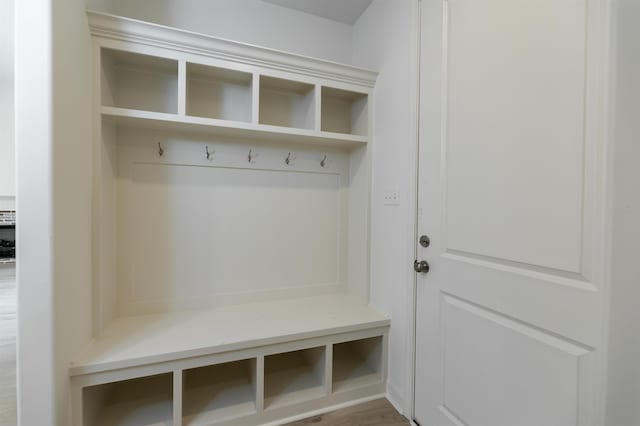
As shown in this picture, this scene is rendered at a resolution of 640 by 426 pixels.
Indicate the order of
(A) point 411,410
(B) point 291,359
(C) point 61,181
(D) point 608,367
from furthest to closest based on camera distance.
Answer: (B) point 291,359, (A) point 411,410, (C) point 61,181, (D) point 608,367

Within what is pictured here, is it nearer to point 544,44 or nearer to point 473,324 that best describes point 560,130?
point 544,44

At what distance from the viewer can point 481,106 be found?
1.18 metres

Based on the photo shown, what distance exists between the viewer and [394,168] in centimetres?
173

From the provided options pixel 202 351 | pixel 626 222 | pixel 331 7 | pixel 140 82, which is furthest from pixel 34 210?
pixel 331 7

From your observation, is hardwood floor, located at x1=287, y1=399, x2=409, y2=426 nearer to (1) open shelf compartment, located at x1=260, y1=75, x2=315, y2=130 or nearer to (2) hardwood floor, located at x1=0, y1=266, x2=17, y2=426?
(2) hardwood floor, located at x1=0, y1=266, x2=17, y2=426

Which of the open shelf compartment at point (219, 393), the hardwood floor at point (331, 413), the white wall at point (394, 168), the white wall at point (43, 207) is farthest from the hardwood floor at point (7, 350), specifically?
the white wall at point (394, 168)

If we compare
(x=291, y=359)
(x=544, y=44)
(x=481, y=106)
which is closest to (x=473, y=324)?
(x=481, y=106)

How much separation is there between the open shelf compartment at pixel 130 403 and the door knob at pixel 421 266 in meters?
1.49

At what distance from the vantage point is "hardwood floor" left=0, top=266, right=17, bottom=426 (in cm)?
151

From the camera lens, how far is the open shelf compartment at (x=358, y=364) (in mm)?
1780

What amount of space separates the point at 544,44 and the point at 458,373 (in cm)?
135

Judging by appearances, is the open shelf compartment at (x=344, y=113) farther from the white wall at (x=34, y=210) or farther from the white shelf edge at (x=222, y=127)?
the white wall at (x=34, y=210)

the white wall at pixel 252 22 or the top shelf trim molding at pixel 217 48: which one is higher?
the white wall at pixel 252 22

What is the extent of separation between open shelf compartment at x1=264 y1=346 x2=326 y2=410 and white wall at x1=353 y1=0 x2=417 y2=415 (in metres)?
0.46
